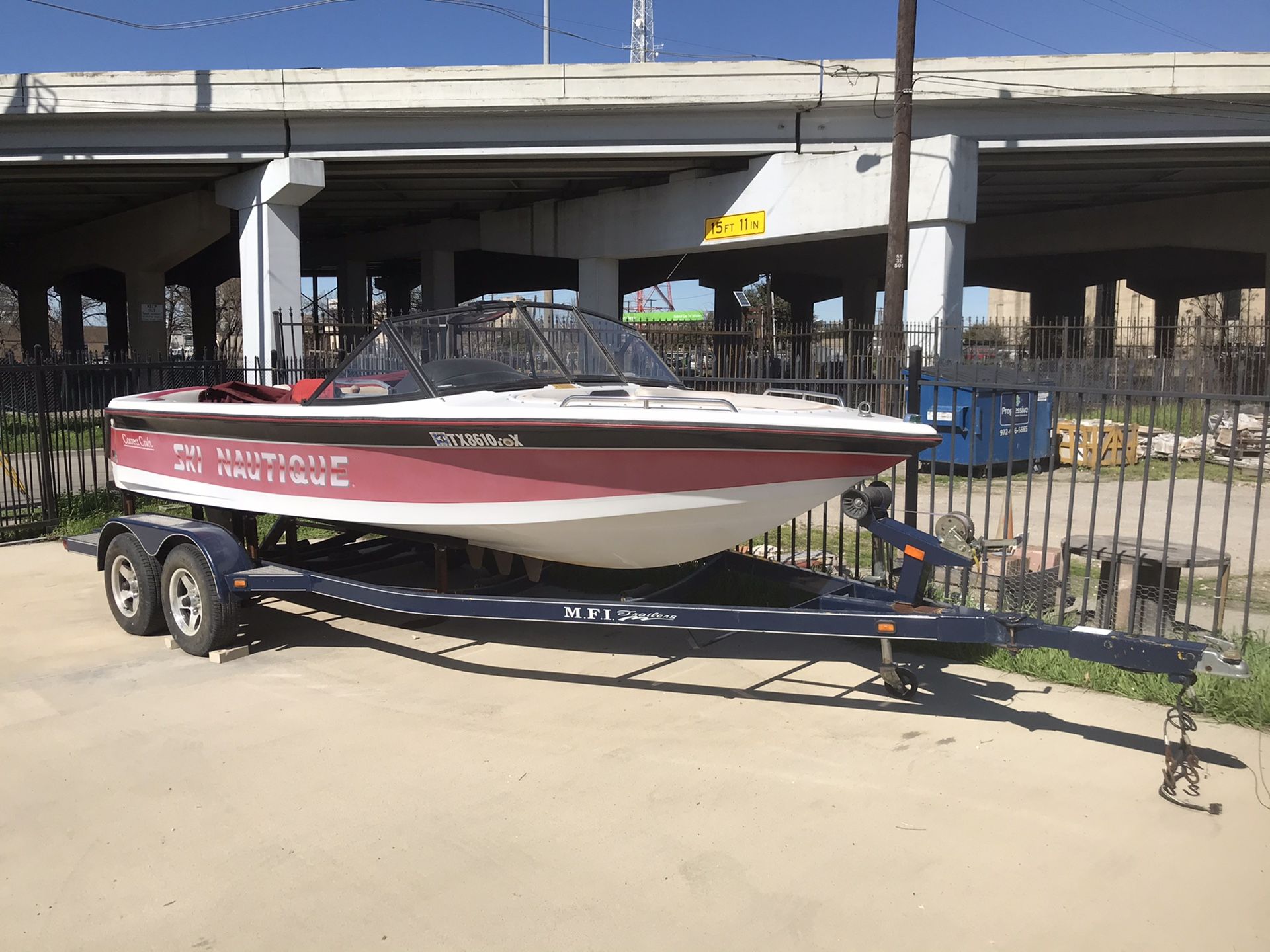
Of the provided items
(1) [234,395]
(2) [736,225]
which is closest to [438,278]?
(2) [736,225]

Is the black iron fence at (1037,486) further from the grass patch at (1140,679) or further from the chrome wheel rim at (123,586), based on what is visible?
the chrome wheel rim at (123,586)

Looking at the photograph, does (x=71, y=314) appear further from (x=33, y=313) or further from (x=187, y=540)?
(x=187, y=540)

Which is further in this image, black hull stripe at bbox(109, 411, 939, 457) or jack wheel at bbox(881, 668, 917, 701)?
jack wheel at bbox(881, 668, 917, 701)

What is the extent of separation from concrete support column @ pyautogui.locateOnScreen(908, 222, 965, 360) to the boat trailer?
32.2ft

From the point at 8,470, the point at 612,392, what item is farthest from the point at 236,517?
the point at 8,470

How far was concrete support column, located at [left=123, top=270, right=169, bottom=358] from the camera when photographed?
2578 centimetres

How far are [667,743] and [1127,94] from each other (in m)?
15.6

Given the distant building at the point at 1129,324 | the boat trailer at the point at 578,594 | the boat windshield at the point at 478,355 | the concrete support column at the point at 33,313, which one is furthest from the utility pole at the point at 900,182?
the concrete support column at the point at 33,313

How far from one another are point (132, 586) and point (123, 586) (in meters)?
0.23

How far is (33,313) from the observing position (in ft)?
115

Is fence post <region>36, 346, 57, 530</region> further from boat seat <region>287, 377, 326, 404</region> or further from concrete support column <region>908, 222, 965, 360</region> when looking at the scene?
concrete support column <region>908, 222, 965, 360</region>

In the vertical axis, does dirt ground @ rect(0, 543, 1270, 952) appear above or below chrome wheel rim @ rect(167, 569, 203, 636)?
below

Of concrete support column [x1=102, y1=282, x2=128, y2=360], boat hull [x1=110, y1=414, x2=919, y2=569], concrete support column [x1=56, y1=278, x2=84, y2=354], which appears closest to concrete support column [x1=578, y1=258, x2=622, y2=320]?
boat hull [x1=110, y1=414, x2=919, y2=569]

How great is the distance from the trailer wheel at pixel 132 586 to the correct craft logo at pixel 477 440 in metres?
2.24
